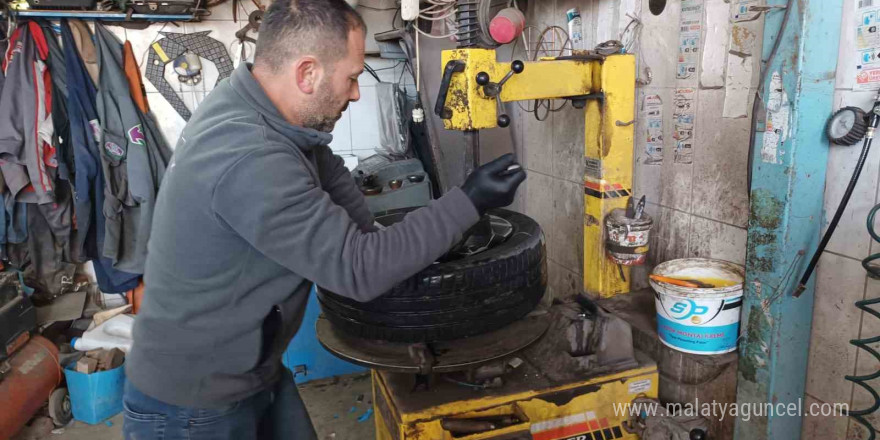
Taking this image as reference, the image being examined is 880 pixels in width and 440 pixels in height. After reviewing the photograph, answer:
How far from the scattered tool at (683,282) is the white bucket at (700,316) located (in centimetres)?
3

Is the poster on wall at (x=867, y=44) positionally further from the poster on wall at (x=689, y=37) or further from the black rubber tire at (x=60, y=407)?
the black rubber tire at (x=60, y=407)

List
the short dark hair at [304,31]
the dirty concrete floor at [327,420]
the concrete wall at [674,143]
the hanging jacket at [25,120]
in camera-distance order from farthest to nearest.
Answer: the hanging jacket at [25,120], the dirty concrete floor at [327,420], the concrete wall at [674,143], the short dark hair at [304,31]

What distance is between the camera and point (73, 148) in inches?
131

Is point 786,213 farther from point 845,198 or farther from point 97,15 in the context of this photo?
point 97,15

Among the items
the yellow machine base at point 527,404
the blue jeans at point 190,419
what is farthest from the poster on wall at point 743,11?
the blue jeans at point 190,419

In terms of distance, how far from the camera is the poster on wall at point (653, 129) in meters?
2.14

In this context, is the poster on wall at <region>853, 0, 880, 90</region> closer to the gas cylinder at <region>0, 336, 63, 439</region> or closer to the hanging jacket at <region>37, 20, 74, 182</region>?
the gas cylinder at <region>0, 336, 63, 439</region>

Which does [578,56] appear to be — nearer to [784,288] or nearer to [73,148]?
[784,288]

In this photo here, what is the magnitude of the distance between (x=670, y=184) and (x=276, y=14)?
1.50 metres

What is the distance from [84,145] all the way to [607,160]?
112 inches

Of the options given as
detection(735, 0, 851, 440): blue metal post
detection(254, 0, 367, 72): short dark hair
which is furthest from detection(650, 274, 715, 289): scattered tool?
detection(254, 0, 367, 72): short dark hair

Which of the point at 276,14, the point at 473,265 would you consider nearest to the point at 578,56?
the point at 473,265

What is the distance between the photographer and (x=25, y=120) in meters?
3.16

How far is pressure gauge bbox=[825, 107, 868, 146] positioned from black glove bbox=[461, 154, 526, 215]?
0.81 meters
